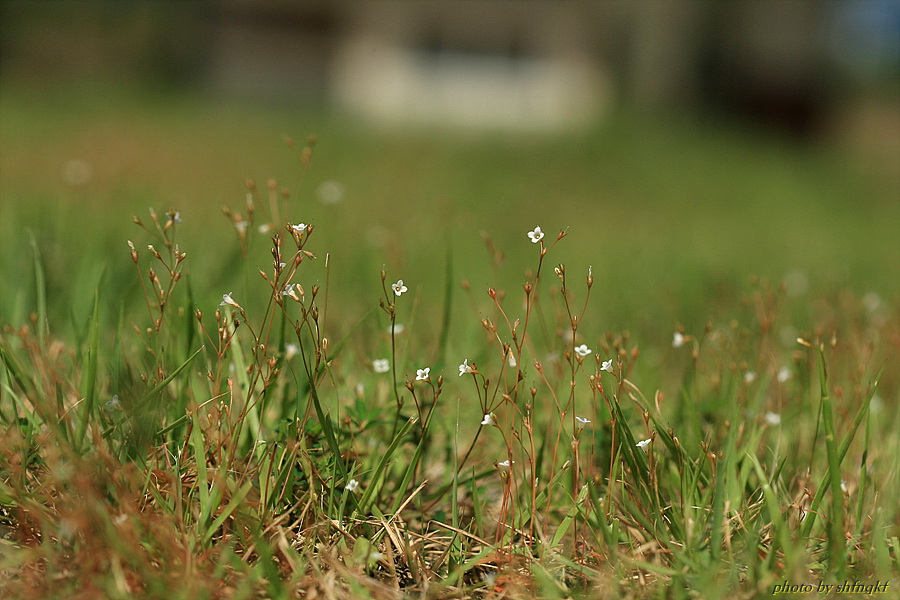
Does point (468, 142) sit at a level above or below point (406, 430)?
below

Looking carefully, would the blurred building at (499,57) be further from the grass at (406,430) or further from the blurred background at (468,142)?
the grass at (406,430)

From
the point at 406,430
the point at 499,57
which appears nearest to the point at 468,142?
the point at 499,57

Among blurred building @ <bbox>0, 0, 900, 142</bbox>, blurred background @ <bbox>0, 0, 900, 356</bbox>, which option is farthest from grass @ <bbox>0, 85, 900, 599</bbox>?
blurred building @ <bbox>0, 0, 900, 142</bbox>

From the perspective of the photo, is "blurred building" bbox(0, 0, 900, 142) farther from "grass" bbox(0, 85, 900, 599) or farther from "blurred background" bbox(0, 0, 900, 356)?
"grass" bbox(0, 85, 900, 599)

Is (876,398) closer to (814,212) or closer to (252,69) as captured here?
(814,212)

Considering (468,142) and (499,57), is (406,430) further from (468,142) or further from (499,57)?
(499,57)

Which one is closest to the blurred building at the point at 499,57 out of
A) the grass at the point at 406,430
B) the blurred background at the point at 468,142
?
the blurred background at the point at 468,142

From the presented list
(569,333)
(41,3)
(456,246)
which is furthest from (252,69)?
(569,333)
